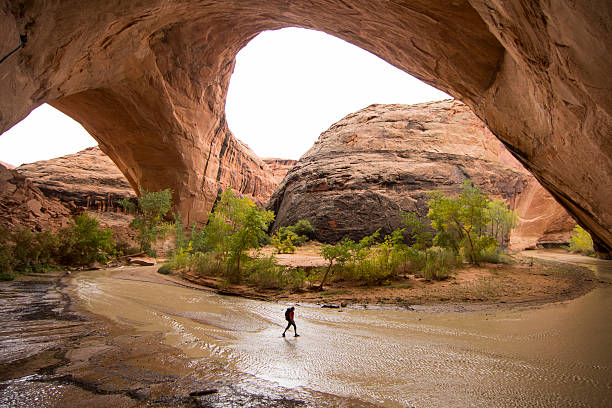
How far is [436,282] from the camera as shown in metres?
7.82

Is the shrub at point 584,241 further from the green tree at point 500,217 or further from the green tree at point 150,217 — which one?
the green tree at point 150,217

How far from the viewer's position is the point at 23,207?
10.4 meters

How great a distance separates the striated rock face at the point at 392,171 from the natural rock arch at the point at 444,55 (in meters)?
9.03

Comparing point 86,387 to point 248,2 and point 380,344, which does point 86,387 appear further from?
point 248,2

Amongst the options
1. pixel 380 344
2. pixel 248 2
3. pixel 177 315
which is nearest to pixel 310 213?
pixel 248 2

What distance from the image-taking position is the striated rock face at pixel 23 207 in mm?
9742

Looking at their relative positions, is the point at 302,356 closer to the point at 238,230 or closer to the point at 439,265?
the point at 238,230

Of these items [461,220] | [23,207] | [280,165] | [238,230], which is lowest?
Result: [238,230]

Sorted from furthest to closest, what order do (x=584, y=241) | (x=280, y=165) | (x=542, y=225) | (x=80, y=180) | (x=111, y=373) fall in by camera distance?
(x=280, y=165)
(x=542, y=225)
(x=80, y=180)
(x=584, y=241)
(x=111, y=373)

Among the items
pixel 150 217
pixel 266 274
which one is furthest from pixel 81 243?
pixel 266 274

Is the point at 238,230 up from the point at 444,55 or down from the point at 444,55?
down

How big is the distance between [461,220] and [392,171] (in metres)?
7.00

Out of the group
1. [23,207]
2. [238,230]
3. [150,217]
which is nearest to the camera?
[238,230]

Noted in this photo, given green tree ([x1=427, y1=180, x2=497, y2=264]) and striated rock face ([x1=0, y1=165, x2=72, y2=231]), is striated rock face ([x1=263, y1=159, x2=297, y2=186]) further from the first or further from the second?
green tree ([x1=427, y1=180, x2=497, y2=264])
